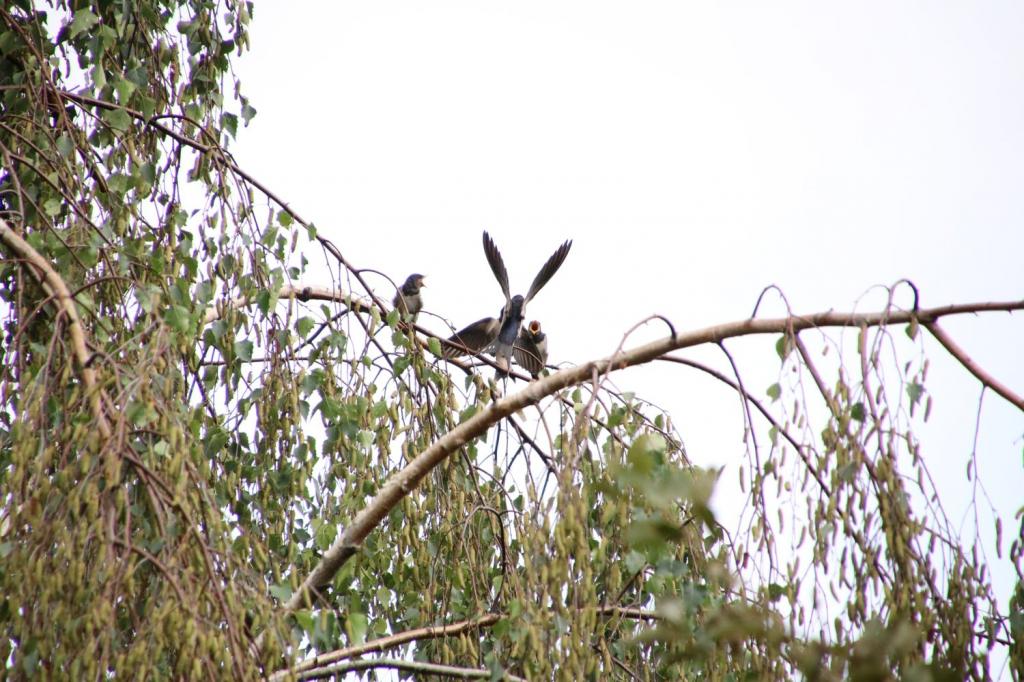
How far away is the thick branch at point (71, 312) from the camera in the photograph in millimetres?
1998

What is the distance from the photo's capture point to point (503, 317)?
262 inches

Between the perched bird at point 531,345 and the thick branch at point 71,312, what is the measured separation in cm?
479

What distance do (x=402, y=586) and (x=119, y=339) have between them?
46.1 inches

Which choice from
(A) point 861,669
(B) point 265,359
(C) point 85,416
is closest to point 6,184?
(B) point 265,359

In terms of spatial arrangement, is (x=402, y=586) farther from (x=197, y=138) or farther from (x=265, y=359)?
(x=197, y=138)

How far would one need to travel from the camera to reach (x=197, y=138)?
12.0 feet

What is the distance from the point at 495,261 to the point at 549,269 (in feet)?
1.02

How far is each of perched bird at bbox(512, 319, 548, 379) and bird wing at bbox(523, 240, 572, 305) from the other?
29.9 inches

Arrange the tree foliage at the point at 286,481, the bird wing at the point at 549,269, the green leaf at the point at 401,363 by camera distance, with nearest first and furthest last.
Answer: the tree foliage at the point at 286,481
the green leaf at the point at 401,363
the bird wing at the point at 549,269

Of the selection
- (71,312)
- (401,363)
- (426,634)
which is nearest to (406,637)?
(426,634)

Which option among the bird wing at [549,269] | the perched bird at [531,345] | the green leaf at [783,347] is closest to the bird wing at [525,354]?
the perched bird at [531,345]

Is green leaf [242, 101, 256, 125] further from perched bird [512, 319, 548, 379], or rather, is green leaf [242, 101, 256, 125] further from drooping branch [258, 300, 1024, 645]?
perched bird [512, 319, 548, 379]

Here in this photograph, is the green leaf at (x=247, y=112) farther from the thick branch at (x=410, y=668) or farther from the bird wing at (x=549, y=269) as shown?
the bird wing at (x=549, y=269)

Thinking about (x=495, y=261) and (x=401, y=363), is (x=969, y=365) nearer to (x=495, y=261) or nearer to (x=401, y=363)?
(x=401, y=363)
